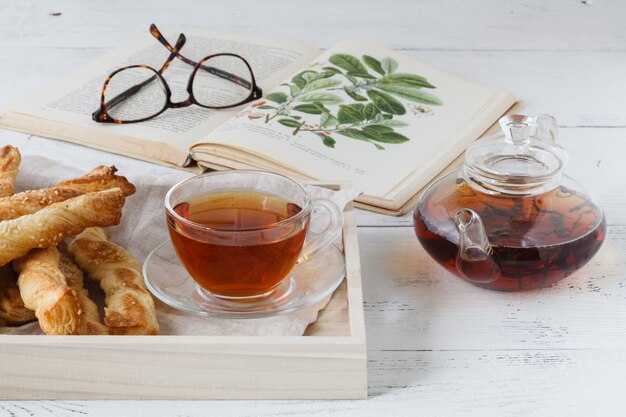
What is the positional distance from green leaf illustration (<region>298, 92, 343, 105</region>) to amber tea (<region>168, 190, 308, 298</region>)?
0.42 meters

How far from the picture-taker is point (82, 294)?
79cm

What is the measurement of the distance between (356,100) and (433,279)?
409 millimetres

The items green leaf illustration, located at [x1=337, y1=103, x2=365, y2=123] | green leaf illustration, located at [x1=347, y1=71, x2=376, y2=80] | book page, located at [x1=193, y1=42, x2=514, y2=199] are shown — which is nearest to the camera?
book page, located at [x1=193, y1=42, x2=514, y2=199]

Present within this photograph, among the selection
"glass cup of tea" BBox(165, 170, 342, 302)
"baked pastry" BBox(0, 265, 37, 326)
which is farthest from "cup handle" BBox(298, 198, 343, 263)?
"baked pastry" BBox(0, 265, 37, 326)

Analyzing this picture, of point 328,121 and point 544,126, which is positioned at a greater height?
point 544,126

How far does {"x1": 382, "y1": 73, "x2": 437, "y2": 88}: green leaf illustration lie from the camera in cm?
129

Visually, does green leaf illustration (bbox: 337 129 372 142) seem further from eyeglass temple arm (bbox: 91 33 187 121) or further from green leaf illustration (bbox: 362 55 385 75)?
eyeglass temple arm (bbox: 91 33 187 121)

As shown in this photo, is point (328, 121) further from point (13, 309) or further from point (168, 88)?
point (13, 309)

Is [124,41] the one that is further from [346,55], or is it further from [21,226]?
[21,226]

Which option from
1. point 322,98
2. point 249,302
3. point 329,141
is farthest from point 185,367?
point 322,98

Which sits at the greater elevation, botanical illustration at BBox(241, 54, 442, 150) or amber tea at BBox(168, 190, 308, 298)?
amber tea at BBox(168, 190, 308, 298)

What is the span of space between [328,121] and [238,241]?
1.49 ft

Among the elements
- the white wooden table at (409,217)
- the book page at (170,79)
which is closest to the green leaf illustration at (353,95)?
the book page at (170,79)

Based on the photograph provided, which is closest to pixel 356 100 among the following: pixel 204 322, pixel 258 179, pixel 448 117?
pixel 448 117
